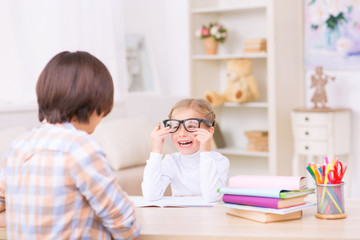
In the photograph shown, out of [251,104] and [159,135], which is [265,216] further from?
[251,104]

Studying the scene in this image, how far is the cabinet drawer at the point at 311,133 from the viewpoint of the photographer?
4.13 metres

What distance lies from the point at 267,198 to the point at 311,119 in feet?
8.83

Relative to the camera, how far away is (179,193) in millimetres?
2109

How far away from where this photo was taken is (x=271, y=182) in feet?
5.30

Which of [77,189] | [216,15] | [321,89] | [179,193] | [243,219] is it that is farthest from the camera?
[216,15]

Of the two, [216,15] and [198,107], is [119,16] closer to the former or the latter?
[216,15]

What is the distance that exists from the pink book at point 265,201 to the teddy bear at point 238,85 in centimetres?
308

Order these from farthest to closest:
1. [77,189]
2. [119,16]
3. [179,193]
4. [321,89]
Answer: [119,16] → [321,89] → [179,193] → [77,189]

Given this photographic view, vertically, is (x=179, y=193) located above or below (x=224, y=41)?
below

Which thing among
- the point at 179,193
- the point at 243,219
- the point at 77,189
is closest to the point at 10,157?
the point at 77,189

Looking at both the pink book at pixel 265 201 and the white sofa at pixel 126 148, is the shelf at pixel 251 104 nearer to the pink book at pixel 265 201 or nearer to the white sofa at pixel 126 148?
the white sofa at pixel 126 148

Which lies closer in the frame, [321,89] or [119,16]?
[321,89]

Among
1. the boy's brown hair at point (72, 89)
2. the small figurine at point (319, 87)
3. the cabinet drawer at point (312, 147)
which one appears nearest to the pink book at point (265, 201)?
the boy's brown hair at point (72, 89)

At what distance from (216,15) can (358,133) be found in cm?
160
